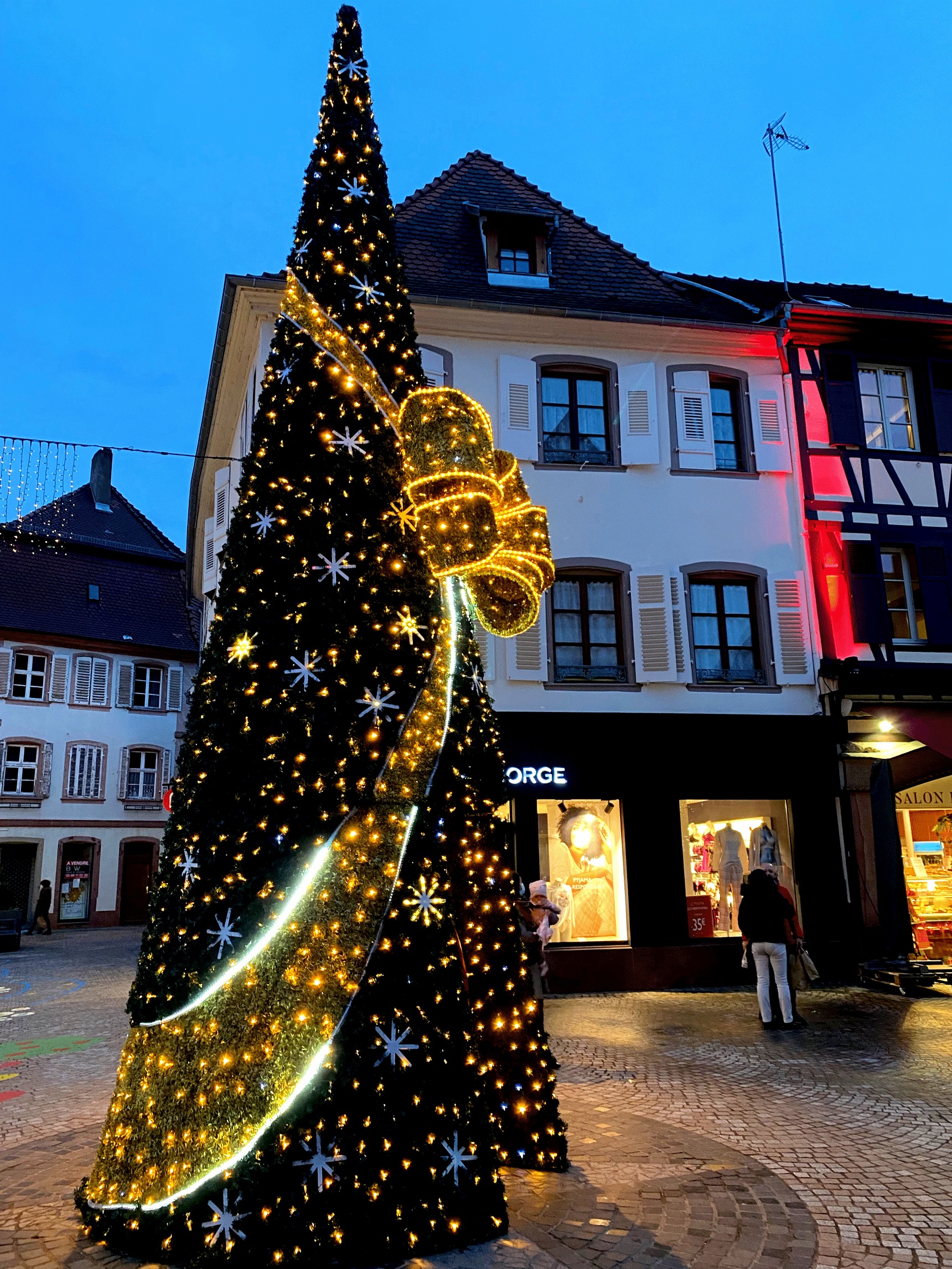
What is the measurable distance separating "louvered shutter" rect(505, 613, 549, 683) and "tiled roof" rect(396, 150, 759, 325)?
176 inches

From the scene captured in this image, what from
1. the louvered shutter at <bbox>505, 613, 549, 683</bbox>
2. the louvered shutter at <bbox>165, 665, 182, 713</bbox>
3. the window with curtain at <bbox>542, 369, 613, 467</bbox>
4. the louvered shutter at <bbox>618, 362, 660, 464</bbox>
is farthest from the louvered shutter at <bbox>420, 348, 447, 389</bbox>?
the louvered shutter at <bbox>165, 665, 182, 713</bbox>

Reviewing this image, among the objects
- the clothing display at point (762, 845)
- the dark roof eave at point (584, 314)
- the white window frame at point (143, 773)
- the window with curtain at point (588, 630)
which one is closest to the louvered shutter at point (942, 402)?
the dark roof eave at point (584, 314)

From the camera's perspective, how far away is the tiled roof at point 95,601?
2953 centimetres

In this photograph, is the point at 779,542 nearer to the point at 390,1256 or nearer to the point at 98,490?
the point at 390,1256

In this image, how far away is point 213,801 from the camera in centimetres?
391

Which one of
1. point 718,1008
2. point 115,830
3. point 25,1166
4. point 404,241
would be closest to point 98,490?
point 115,830

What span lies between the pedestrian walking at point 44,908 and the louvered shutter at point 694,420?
20322mm

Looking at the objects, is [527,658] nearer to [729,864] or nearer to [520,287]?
[729,864]

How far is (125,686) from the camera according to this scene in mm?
30312

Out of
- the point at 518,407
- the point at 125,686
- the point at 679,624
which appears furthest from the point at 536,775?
the point at 125,686

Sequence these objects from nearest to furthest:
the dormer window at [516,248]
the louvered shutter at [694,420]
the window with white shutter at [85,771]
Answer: the louvered shutter at [694,420] < the dormer window at [516,248] < the window with white shutter at [85,771]

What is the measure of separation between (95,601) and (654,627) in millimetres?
23591

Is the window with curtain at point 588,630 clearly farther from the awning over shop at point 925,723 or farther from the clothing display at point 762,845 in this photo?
the awning over shop at point 925,723

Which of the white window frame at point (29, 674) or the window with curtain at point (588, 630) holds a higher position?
the white window frame at point (29, 674)
